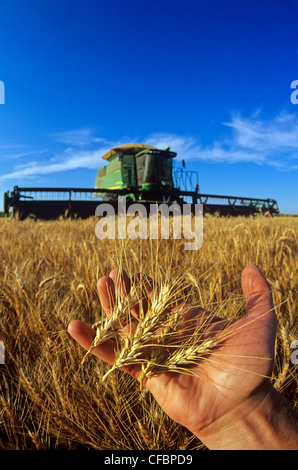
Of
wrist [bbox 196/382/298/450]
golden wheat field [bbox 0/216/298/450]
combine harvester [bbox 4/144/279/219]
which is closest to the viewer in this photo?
wrist [bbox 196/382/298/450]

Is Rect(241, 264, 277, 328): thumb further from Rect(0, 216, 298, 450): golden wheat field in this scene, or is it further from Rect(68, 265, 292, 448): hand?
Rect(0, 216, 298, 450): golden wheat field

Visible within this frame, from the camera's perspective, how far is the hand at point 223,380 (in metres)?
0.87

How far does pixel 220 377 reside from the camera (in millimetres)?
909

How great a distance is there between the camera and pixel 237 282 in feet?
6.55

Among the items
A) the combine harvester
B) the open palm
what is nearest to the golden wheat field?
the open palm

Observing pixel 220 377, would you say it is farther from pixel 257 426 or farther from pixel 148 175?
pixel 148 175

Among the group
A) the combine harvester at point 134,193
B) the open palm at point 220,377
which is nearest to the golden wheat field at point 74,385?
the open palm at point 220,377

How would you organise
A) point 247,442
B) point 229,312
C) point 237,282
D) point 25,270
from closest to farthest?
1. point 247,442
2. point 229,312
3. point 25,270
4. point 237,282

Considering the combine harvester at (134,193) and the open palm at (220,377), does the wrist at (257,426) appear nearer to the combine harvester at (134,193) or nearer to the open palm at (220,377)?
the open palm at (220,377)

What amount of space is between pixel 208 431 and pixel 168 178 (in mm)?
11771

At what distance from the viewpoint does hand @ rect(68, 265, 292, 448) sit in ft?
2.85
